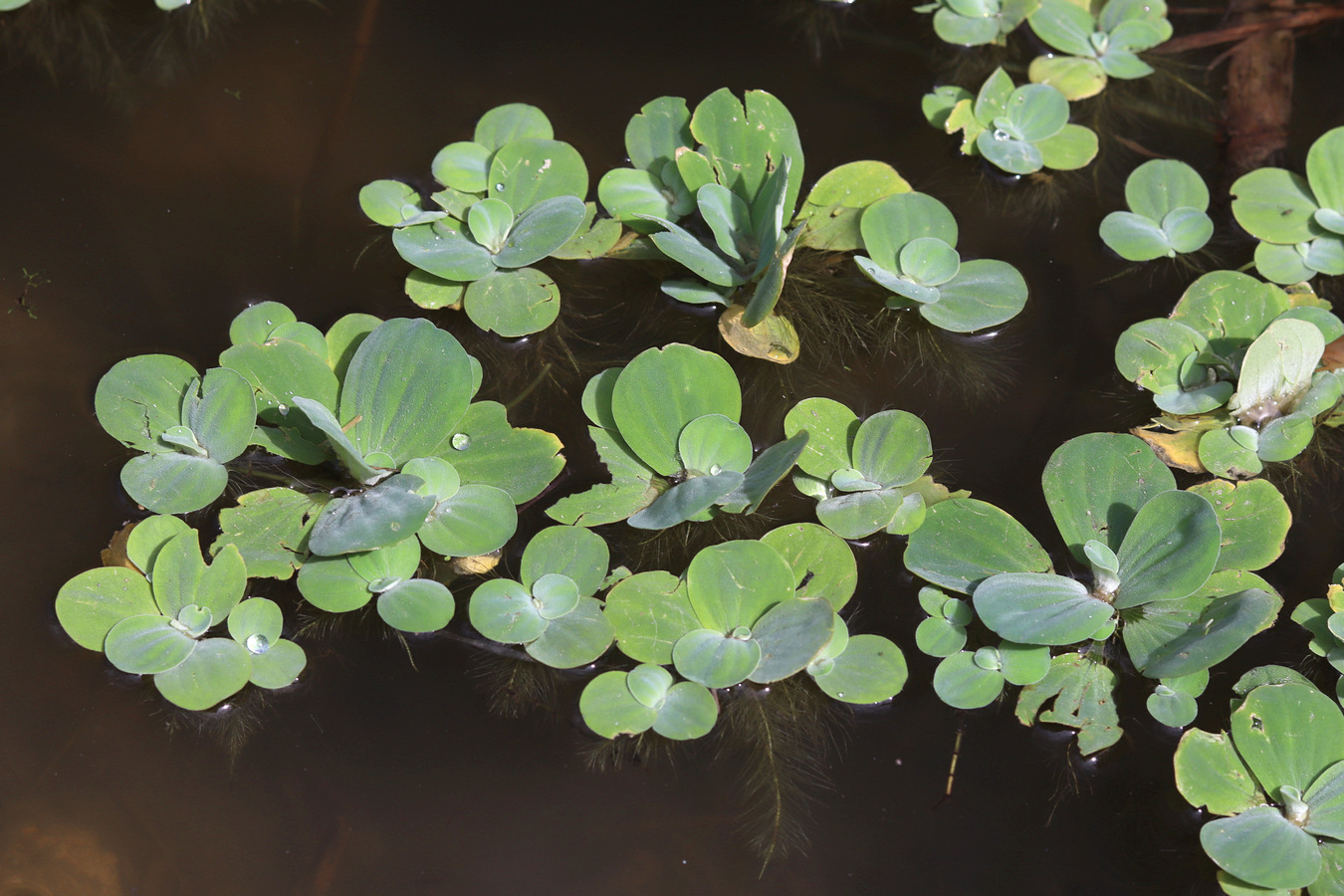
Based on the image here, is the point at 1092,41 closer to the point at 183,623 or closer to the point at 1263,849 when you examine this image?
the point at 1263,849

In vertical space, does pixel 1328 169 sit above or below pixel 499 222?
below

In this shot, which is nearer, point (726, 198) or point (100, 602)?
point (100, 602)

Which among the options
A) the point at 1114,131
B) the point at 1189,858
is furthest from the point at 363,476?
the point at 1114,131

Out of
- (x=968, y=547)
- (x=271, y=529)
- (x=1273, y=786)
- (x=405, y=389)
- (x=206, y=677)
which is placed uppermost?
(x=405, y=389)

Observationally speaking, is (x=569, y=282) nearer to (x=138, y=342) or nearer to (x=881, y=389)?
(x=881, y=389)

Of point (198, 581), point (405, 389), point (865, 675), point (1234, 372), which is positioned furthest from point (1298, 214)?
point (198, 581)

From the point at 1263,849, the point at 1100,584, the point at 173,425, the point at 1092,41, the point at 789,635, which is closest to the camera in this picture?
the point at 1263,849
